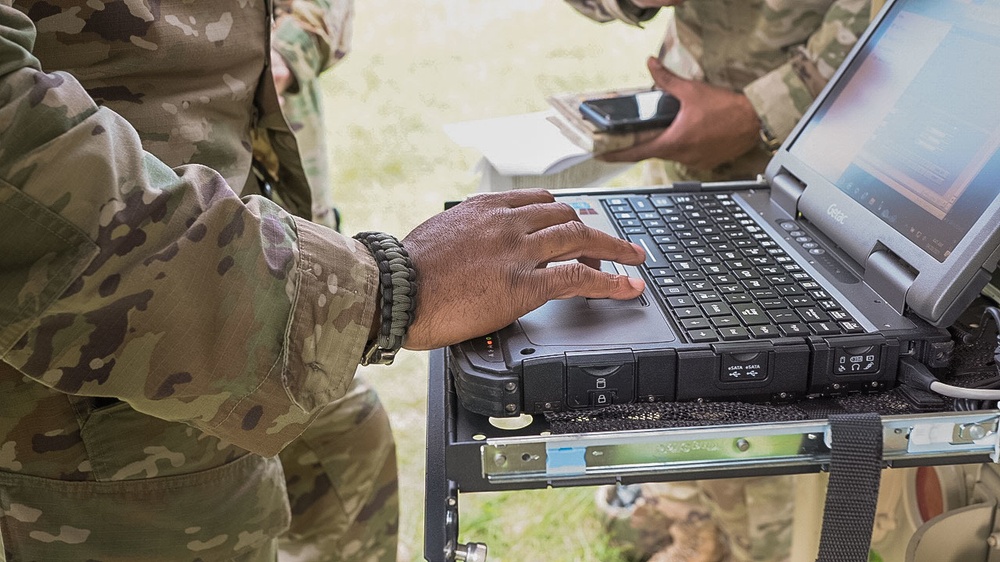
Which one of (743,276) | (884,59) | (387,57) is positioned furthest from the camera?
(387,57)

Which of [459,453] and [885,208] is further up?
[885,208]

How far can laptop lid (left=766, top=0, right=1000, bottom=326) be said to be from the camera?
82 centimetres

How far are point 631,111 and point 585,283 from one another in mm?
758

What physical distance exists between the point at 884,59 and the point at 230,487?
895mm

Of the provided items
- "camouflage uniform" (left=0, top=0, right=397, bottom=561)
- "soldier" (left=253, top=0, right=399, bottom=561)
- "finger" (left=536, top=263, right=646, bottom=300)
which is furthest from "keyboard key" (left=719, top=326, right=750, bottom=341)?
"soldier" (left=253, top=0, right=399, bottom=561)

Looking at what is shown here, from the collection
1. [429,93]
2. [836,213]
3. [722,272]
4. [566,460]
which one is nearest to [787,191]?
[836,213]

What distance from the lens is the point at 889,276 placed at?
879 mm

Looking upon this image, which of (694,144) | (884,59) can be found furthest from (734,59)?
(884,59)

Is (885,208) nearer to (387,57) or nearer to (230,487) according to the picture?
(230,487)

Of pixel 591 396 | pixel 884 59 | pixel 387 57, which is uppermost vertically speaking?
pixel 884 59

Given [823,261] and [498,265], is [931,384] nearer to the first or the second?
[823,261]

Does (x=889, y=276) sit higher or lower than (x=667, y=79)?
higher

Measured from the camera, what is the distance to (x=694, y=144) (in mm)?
1515

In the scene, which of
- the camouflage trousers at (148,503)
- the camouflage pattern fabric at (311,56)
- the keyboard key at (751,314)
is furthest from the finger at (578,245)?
the camouflage pattern fabric at (311,56)
